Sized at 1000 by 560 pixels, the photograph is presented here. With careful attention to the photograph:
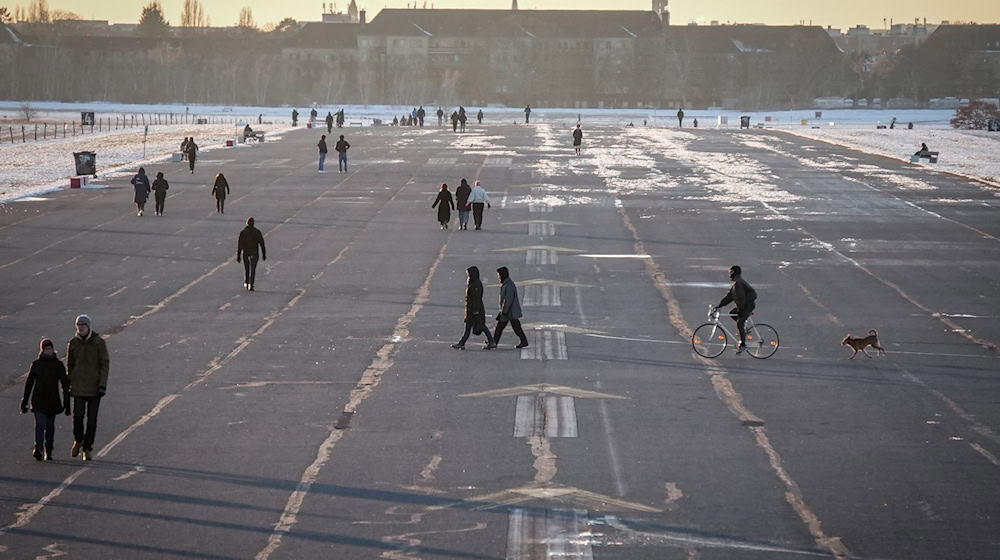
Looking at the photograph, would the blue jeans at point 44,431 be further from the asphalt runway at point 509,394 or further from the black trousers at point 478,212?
the black trousers at point 478,212

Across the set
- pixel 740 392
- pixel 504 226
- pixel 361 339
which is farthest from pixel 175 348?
pixel 504 226

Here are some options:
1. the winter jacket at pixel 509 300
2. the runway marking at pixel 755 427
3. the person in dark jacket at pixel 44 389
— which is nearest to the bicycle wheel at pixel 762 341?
the runway marking at pixel 755 427

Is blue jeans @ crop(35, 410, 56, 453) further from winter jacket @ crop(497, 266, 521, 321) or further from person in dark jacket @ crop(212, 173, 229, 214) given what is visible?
person in dark jacket @ crop(212, 173, 229, 214)

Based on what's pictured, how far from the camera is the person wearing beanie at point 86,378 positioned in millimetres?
15578

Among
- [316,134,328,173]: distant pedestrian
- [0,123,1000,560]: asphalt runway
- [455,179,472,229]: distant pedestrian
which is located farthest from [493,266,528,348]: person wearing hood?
[316,134,328,173]: distant pedestrian

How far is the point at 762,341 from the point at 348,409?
7.24 meters

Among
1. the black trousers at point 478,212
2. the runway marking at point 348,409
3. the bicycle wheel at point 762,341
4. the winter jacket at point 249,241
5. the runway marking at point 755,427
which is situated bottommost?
the runway marking at point 348,409

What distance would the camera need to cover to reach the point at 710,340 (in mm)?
22188

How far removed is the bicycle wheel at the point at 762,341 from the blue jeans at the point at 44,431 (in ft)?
36.0

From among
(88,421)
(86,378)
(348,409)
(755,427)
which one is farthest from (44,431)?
(755,427)

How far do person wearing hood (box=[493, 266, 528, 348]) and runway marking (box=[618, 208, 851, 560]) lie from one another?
2.78 m

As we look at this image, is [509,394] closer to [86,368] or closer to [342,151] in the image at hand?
[86,368]

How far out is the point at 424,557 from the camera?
12.3 meters

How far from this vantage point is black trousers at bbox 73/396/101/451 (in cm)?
1556
